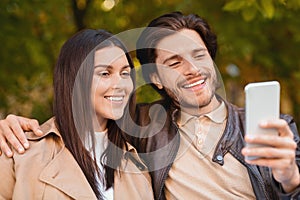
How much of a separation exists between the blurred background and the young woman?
1.55 metres

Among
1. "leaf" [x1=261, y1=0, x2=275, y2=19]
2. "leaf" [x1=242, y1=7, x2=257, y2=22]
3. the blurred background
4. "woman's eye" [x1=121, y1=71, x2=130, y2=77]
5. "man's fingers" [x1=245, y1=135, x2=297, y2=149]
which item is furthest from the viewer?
the blurred background

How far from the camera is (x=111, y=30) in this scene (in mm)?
4059

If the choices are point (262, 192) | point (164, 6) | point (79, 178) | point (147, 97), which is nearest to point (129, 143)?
point (79, 178)

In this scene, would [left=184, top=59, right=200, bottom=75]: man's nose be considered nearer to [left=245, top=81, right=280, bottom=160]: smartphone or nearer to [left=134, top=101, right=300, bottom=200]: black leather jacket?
[left=134, top=101, right=300, bottom=200]: black leather jacket

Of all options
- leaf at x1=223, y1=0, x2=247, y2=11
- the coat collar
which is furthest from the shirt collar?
leaf at x1=223, y1=0, x2=247, y2=11

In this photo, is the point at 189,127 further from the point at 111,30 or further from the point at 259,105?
the point at 111,30

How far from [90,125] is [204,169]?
0.51 metres

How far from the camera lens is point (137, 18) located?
14.0 feet

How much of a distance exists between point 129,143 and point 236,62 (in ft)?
7.37

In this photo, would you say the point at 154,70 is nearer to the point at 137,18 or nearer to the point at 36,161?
the point at 36,161

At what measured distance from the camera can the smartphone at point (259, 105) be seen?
5.45 feet

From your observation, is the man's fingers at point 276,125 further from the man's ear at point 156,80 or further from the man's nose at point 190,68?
the man's ear at point 156,80

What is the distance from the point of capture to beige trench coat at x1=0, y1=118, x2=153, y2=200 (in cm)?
206

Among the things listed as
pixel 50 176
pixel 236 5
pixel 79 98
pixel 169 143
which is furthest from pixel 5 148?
pixel 236 5
